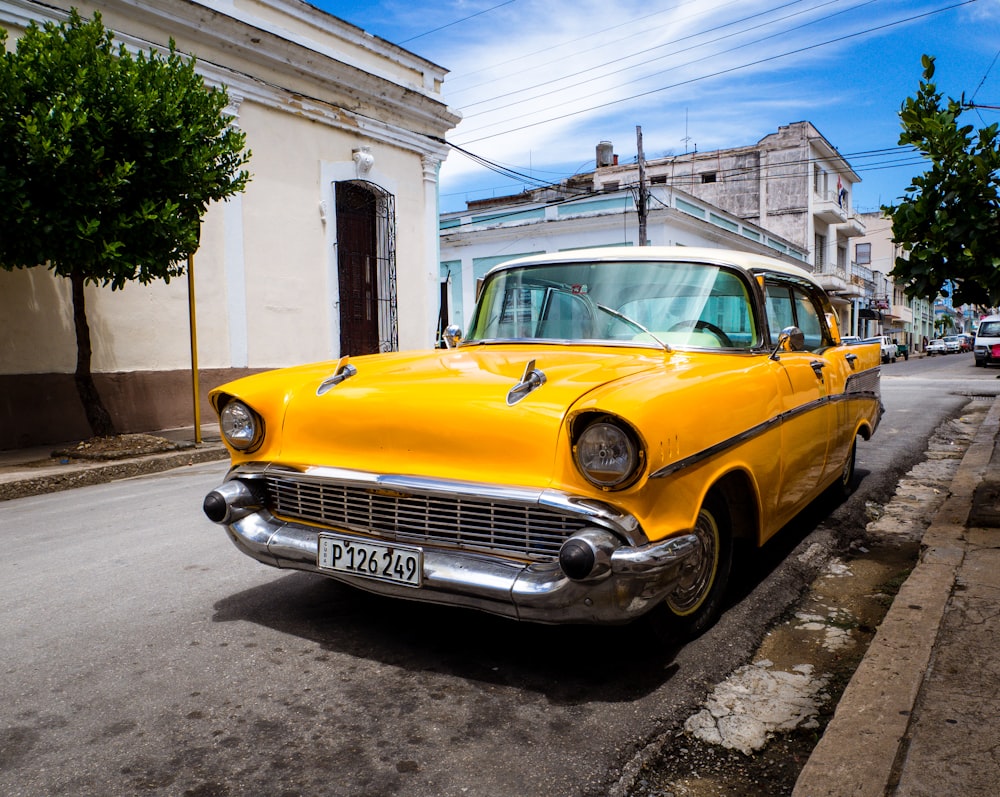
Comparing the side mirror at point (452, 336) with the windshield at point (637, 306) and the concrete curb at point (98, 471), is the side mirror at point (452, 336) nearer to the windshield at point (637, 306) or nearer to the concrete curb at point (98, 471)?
the windshield at point (637, 306)

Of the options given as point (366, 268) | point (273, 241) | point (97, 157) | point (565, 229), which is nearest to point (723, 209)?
point (565, 229)

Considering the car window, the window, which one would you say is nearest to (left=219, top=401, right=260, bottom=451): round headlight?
the car window

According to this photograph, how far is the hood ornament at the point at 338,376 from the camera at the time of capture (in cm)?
317

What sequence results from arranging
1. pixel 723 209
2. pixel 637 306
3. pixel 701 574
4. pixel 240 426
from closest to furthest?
pixel 701 574
pixel 240 426
pixel 637 306
pixel 723 209

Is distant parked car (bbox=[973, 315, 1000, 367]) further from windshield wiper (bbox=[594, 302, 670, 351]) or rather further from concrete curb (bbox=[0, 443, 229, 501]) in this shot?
windshield wiper (bbox=[594, 302, 670, 351])

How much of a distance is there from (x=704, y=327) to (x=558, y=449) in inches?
53.5

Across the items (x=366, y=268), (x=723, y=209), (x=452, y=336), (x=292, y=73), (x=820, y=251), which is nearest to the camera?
(x=452, y=336)

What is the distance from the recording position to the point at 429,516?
2693 mm

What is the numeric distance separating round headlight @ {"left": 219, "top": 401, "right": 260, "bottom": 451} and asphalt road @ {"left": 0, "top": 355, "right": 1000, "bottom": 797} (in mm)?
737

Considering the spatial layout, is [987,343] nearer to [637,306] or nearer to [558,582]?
[637,306]

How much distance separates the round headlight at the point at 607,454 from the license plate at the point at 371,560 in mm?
634

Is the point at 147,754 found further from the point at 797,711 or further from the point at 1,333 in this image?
the point at 1,333

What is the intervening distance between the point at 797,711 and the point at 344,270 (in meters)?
12.2

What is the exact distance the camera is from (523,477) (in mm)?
2547
